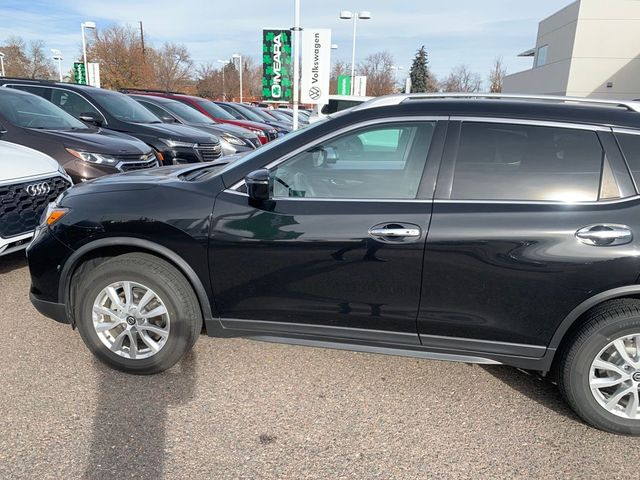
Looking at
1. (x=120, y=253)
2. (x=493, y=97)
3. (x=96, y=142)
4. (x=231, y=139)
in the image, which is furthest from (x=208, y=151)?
(x=493, y=97)

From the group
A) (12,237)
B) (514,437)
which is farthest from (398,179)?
(12,237)

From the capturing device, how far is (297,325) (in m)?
2.95

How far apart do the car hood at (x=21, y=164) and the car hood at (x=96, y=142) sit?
0.96 meters

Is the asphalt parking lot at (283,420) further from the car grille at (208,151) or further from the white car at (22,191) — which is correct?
the car grille at (208,151)

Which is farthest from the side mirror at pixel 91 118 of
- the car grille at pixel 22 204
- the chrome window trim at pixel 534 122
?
the chrome window trim at pixel 534 122

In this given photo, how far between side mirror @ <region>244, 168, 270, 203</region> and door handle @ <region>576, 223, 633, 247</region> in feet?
5.47

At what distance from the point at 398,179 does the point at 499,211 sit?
1.93 feet

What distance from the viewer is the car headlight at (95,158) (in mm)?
5715

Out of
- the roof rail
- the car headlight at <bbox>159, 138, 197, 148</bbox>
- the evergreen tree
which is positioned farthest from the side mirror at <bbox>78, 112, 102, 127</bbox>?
the evergreen tree

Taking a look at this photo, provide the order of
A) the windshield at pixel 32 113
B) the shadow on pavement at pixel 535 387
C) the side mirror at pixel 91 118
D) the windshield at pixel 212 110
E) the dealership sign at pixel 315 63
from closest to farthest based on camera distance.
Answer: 1. the shadow on pavement at pixel 535 387
2. the windshield at pixel 32 113
3. the side mirror at pixel 91 118
4. the dealership sign at pixel 315 63
5. the windshield at pixel 212 110

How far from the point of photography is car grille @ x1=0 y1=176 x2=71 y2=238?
4094mm

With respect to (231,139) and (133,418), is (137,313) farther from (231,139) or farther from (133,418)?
(231,139)

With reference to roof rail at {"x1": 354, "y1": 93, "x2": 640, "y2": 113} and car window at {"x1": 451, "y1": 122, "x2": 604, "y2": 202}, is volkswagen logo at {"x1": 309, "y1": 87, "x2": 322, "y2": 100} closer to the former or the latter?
roof rail at {"x1": 354, "y1": 93, "x2": 640, "y2": 113}

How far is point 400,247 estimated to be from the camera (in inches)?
105
